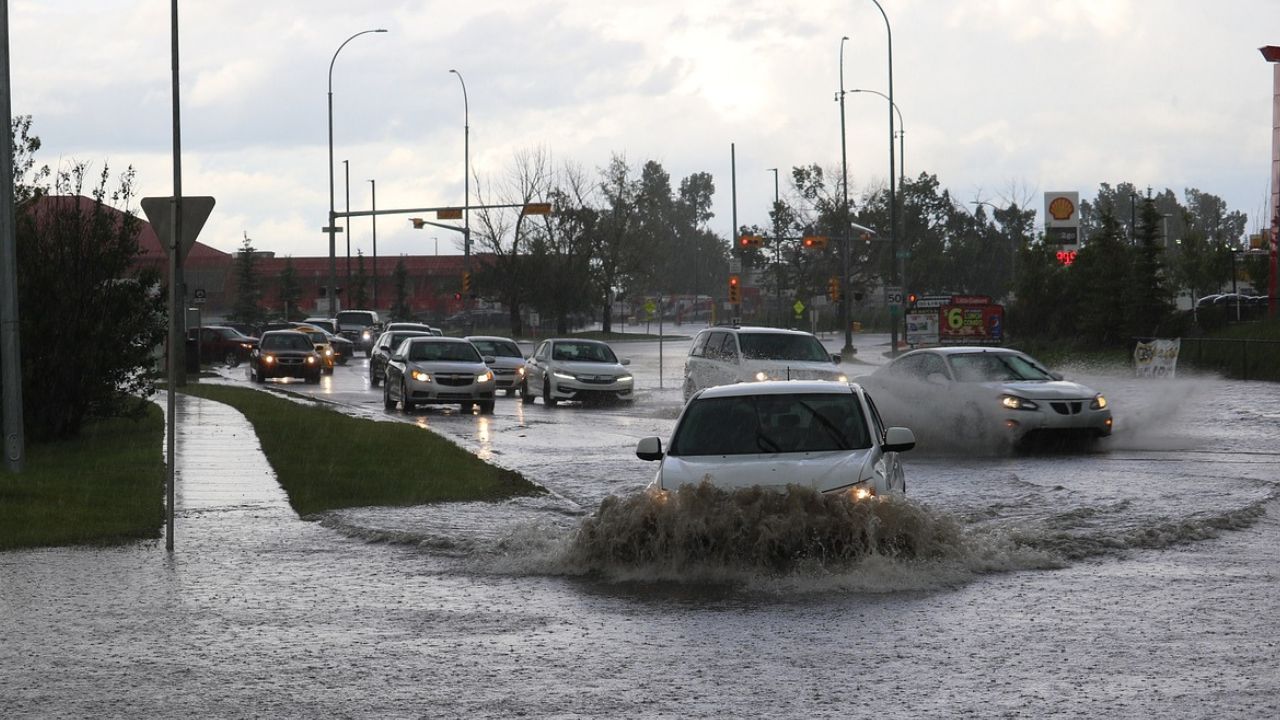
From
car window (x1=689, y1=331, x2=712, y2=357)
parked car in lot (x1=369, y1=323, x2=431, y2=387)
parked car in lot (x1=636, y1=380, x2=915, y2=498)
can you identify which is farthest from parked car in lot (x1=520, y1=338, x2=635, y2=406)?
parked car in lot (x1=636, y1=380, x2=915, y2=498)

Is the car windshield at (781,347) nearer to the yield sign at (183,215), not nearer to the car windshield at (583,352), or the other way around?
the car windshield at (583,352)

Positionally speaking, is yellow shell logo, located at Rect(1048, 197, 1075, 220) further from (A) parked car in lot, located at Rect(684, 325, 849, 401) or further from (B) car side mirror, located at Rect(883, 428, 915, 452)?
(B) car side mirror, located at Rect(883, 428, 915, 452)

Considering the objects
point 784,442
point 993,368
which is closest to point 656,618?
point 784,442

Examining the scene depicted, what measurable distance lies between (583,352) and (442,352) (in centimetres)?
423

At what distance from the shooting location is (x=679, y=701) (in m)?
7.60

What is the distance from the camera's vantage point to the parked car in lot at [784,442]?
11.6m

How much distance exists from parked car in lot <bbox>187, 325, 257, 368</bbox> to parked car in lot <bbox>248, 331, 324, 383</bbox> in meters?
12.8

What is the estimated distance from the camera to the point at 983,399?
22734 millimetres

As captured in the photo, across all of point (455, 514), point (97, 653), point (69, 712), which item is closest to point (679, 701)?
point (69, 712)

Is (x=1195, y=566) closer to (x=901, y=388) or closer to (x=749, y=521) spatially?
(x=749, y=521)

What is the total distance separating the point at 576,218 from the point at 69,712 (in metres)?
95.0

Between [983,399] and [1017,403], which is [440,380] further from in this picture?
[1017,403]

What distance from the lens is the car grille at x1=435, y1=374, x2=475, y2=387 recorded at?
1323 inches

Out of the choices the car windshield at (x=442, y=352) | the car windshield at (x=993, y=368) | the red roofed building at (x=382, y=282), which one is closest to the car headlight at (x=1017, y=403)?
the car windshield at (x=993, y=368)
